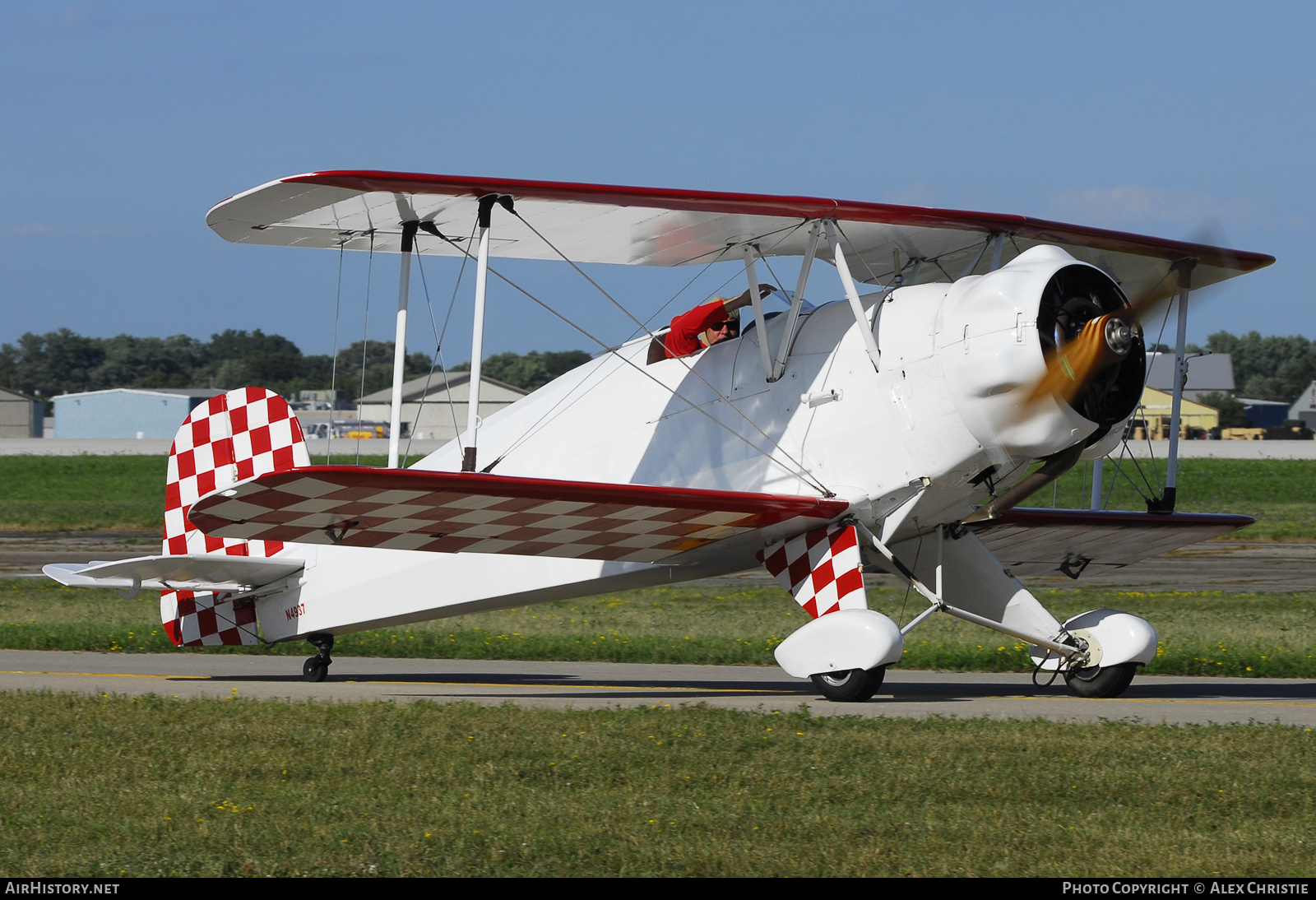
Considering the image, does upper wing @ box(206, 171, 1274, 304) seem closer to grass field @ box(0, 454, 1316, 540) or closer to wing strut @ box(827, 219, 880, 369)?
wing strut @ box(827, 219, 880, 369)

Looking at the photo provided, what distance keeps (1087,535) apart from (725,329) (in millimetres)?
3544

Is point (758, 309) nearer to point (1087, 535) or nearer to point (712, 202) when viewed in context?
point (712, 202)

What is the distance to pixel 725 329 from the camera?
980cm

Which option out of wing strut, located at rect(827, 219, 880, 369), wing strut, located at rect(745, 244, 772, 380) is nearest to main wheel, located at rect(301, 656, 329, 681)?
wing strut, located at rect(745, 244, 772, 380)

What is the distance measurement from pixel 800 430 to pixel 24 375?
176m

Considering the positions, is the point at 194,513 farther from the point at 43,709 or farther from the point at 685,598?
the point at 685,598

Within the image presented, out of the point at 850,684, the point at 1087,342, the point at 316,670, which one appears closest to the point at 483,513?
the point at 850,684

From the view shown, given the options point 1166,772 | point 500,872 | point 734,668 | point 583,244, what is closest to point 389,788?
point 500,872

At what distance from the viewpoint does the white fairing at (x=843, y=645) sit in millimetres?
8438

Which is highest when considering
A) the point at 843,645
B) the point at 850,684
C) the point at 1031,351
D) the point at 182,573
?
the point at 1031,351

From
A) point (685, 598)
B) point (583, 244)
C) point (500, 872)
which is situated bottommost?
point (685, 598)

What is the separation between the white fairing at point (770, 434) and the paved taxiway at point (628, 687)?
2.33 feet

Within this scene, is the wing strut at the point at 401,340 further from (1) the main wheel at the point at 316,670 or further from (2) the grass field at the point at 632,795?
(1) the main wheel at the point at 316,670

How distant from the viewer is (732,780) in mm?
6020
